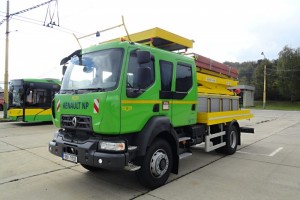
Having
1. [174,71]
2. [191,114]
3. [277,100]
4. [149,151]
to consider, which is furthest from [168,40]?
[277,100]

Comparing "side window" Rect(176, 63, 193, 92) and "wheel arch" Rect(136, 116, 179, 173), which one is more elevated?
"side window" Rect(176, 63, 193, 92)

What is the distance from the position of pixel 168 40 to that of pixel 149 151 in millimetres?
2595

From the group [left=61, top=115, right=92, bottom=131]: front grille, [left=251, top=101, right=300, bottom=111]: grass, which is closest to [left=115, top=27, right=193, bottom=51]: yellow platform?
[left=61, top=115, right=92, bottom=131]: front grille

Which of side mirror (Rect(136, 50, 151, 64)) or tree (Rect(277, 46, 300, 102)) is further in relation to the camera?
tree (Rect(277, 46, 300, 102))

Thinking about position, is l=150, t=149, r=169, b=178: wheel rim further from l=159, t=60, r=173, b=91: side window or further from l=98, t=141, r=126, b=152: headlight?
l=159, t=60, r=173, b=91: side window

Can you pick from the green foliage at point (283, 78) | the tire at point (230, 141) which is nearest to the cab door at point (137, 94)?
the tire at point (230, 141)

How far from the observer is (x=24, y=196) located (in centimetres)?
450

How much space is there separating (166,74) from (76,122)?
1.98 meters

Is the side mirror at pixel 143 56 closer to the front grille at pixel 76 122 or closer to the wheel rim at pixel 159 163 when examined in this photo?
the front grille at pixel 76 122

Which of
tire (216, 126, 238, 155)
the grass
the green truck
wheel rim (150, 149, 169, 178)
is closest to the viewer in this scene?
the green truck

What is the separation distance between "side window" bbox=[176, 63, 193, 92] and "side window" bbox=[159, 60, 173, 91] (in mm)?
276

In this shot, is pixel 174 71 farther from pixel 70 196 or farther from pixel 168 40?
pixel 70 196

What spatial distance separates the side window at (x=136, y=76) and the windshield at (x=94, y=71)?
21 centimetres

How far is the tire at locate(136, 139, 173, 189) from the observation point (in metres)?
4.65
